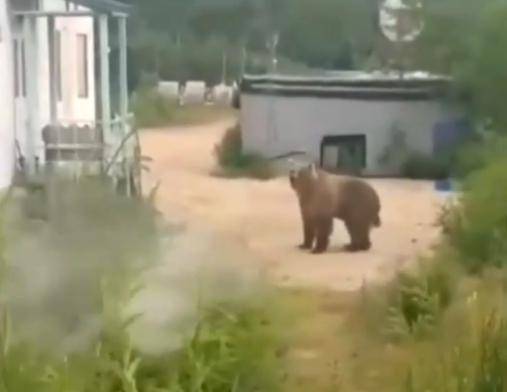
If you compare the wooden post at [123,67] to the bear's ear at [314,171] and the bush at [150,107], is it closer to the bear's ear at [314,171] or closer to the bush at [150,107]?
the bush at [150,107]

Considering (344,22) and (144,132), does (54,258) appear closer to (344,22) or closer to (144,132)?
(144,132)

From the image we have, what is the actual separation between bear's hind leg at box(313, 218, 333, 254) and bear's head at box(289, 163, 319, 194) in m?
0.06

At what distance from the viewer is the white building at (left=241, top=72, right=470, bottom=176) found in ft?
6.64

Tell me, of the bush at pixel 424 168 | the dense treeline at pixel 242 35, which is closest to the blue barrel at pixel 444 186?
the bush at pixel 424 168

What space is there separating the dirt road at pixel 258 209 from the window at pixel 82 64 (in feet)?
0.37

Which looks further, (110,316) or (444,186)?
(444,186)

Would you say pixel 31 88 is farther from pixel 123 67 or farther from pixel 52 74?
pixel 123 67

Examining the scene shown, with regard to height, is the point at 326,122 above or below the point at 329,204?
above

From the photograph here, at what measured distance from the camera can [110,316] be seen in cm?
177

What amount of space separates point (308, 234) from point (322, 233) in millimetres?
22

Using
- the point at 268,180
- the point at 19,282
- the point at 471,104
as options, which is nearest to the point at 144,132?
the point at 268,180

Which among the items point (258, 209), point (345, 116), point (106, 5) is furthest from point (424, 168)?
point (106, 5)

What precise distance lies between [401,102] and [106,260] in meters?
0.54

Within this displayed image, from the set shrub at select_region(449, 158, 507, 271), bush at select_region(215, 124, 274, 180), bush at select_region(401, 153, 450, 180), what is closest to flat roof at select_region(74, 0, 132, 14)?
bush at select_region(215, 124, 274, 180)
